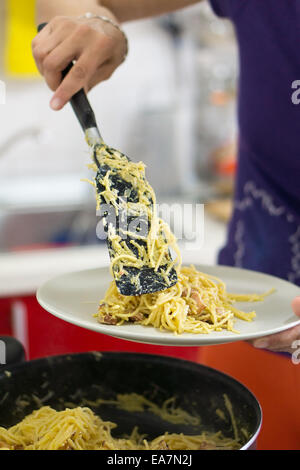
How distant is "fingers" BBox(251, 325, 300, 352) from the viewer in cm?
87

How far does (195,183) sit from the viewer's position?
9.07ft

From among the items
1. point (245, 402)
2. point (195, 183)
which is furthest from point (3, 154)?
point (245, 402)

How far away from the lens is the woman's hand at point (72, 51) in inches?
39.2

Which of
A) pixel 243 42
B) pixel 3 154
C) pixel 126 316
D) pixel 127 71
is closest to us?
pixel 126 316

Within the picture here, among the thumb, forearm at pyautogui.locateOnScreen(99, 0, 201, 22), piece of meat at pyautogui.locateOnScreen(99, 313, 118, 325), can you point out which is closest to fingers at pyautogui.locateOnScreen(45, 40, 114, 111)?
forearm at pyautogui.locateOnScreen(99, 0, 201, 22)

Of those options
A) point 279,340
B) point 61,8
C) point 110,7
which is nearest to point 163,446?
point 279,340

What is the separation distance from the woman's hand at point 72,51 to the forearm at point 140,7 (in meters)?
0.21

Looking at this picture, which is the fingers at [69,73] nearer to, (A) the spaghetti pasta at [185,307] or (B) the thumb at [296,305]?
(A) the spaghetti pasta at [185,307]

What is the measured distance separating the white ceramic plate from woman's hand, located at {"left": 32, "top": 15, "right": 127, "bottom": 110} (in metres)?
0.32

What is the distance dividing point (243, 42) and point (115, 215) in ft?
2.01

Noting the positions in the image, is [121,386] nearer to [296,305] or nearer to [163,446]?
[163,446]

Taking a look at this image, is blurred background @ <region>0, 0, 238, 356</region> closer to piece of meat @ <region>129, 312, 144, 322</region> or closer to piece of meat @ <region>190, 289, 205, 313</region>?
piece of meat @ <region>190, 289, 205, 313</region>

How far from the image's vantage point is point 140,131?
2.73 metres
